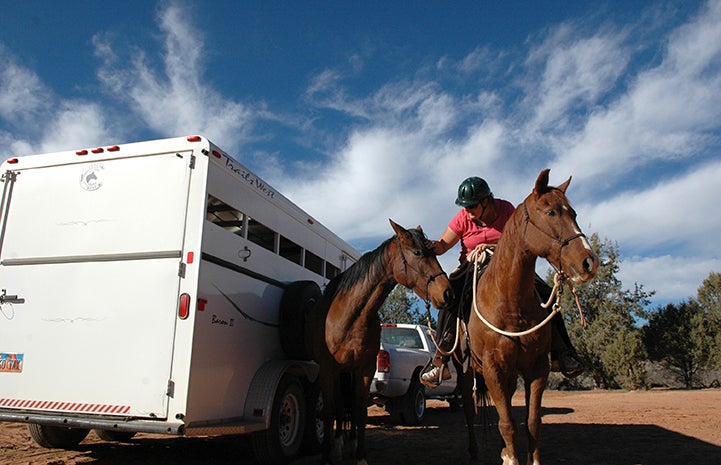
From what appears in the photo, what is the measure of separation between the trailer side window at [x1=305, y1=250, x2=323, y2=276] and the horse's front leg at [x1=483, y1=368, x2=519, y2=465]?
3.89 metres

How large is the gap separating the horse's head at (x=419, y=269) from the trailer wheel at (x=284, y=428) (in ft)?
6.46

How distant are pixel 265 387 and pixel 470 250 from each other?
114 inches

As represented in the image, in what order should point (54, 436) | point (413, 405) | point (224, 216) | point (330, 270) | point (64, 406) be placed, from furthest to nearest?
1. point (413, 405)
2. point (330, 270)
3. point (54, 436)
4. point (224, 216)
5. point (64, 406)

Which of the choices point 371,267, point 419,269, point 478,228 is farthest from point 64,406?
point 478,228

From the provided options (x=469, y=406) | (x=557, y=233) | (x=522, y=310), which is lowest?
(x=469, y=406)

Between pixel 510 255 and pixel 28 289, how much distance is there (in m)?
5.01

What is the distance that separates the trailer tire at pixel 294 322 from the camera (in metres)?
6.50

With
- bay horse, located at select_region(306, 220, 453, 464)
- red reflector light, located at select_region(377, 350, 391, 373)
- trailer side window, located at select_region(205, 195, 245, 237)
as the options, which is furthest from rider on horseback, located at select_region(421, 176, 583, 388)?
red reflector light, located at select_region(377, 350, 391, 373)

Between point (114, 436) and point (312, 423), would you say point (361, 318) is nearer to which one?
point (312, 423)

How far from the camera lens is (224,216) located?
558 centimetres

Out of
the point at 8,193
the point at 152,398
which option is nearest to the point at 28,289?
the point at 8,193

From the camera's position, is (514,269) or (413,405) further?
(413,405)

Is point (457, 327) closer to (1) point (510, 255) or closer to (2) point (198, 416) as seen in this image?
(1) point (510, 255)

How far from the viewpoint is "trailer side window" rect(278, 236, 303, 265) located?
7004mm
